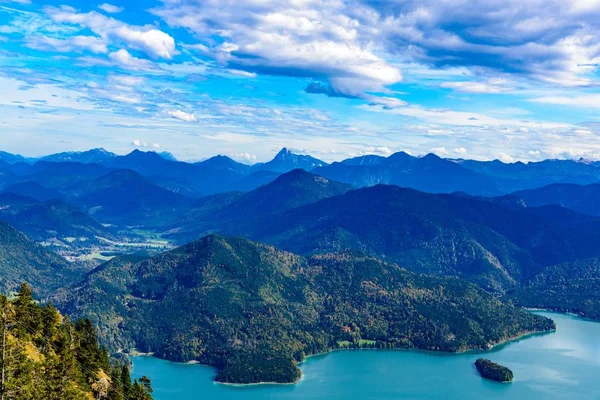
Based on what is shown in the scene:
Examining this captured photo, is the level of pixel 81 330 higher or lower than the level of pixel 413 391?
higher

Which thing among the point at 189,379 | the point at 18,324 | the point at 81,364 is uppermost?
the point at 18,324

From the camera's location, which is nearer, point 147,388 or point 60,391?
point 60,391

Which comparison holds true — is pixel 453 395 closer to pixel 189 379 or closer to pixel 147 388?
pixel 189 379

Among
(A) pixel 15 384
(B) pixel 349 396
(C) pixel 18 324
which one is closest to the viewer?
(A) pixel 15 384

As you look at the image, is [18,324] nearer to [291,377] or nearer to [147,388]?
[147,388]

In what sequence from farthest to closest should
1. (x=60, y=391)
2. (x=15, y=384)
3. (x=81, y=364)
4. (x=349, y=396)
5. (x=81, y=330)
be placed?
(x=349, y=396) → (x=81, y=330) → (x=81, y=364) → (x=60, y=391) → (x=15, y=384)

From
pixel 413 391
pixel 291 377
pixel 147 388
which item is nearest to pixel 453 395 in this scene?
pixel 413 391
